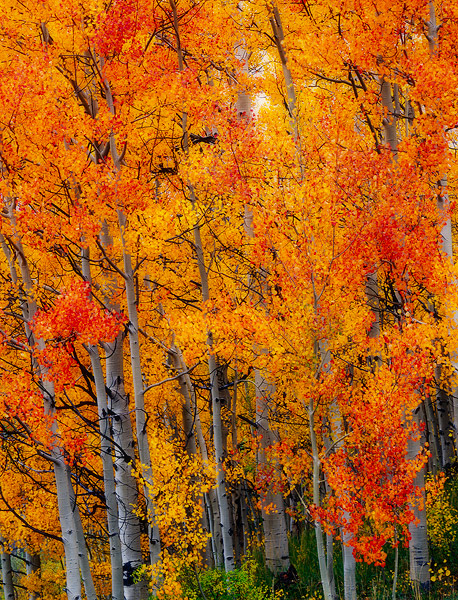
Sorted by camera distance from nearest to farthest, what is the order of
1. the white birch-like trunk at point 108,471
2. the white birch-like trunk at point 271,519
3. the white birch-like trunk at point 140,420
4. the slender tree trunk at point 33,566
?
the white birch-like trunk at point 140,420
the white birch-like trunk at point 108,471
the white birch-like trunk at point 271,519
the slender tree trunk at point 33,566

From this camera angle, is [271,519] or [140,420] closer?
[140,420]

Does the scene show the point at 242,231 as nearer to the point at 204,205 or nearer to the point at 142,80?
the point at 204,205

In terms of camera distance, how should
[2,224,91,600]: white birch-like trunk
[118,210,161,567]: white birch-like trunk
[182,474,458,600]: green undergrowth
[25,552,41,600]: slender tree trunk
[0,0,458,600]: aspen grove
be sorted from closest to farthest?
[2,224,91,600]: white birch-like trunk, [0,0,458,600]: aspen grove, [118,210,161,567]: white birch-like trunk, [182,474,458,600]: green undergrowth, [25,552,41,600]: slender tree trunk

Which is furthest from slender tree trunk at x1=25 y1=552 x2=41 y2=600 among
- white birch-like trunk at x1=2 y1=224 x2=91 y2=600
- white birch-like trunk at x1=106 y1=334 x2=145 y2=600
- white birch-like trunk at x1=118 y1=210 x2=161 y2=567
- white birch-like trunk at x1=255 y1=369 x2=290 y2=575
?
white birch-like trunk at x1=2 y1=224 x2=91 y2=600

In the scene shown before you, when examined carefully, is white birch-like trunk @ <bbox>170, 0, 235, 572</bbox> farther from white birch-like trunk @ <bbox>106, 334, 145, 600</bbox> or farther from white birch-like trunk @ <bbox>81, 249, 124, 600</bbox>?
white birch-like trunk @ <bbox>81, 249, 124, 600</bbox>

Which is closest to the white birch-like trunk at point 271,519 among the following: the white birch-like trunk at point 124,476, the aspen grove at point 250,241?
the aspen grove at point 250,241

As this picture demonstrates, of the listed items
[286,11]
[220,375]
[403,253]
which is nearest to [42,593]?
[220,375]

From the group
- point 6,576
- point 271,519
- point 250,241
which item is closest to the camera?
point 250,241

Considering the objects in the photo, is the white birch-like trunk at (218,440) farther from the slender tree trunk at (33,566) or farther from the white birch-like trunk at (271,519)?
the slender tree trunk at (33,566)

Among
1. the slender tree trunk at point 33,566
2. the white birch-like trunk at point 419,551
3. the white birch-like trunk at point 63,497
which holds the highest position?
the white birch-like trunk at point 63,497

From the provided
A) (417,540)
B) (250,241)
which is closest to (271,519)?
(417,540)

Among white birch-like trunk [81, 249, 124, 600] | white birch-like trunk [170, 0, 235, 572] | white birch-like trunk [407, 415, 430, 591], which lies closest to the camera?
white birch-like trunk [407, 415, 430, 591]

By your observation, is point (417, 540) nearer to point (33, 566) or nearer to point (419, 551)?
point (419, 551)

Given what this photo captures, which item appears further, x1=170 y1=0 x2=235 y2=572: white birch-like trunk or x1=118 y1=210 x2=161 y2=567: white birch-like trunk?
x1=170 y1=0 x2=235 y2=572: white birch-like trunk
